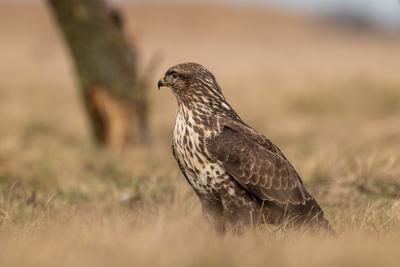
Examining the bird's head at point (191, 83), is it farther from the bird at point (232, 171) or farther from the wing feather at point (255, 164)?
the wing feather at point (255, 164)

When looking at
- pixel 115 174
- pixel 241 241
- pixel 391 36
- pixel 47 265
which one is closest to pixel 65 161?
pixel 115 174

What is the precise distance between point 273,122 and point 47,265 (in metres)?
12.3

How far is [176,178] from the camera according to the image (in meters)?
8.27

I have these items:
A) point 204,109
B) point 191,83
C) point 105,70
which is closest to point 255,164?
point 204,109

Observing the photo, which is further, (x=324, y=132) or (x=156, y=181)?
(x=324, y=132)

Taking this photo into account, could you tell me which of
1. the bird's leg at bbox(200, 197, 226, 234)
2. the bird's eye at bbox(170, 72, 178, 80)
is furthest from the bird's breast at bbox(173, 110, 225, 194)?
the bird's eye at bbox(170, 72, 178, 80)

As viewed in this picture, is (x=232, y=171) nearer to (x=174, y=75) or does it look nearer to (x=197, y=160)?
(x=197, y=160)

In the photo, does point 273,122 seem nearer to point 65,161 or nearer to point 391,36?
point 65,161

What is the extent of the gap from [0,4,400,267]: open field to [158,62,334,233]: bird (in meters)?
0.22

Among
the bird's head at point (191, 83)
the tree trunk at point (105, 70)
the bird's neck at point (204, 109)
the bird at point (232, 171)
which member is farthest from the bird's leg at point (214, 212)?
the tree trunk at point (105, 70)

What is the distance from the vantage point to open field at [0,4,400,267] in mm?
4328

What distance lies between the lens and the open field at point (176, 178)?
14.2ft

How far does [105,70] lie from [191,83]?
5.42 m

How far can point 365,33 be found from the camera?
6444 centimetres
